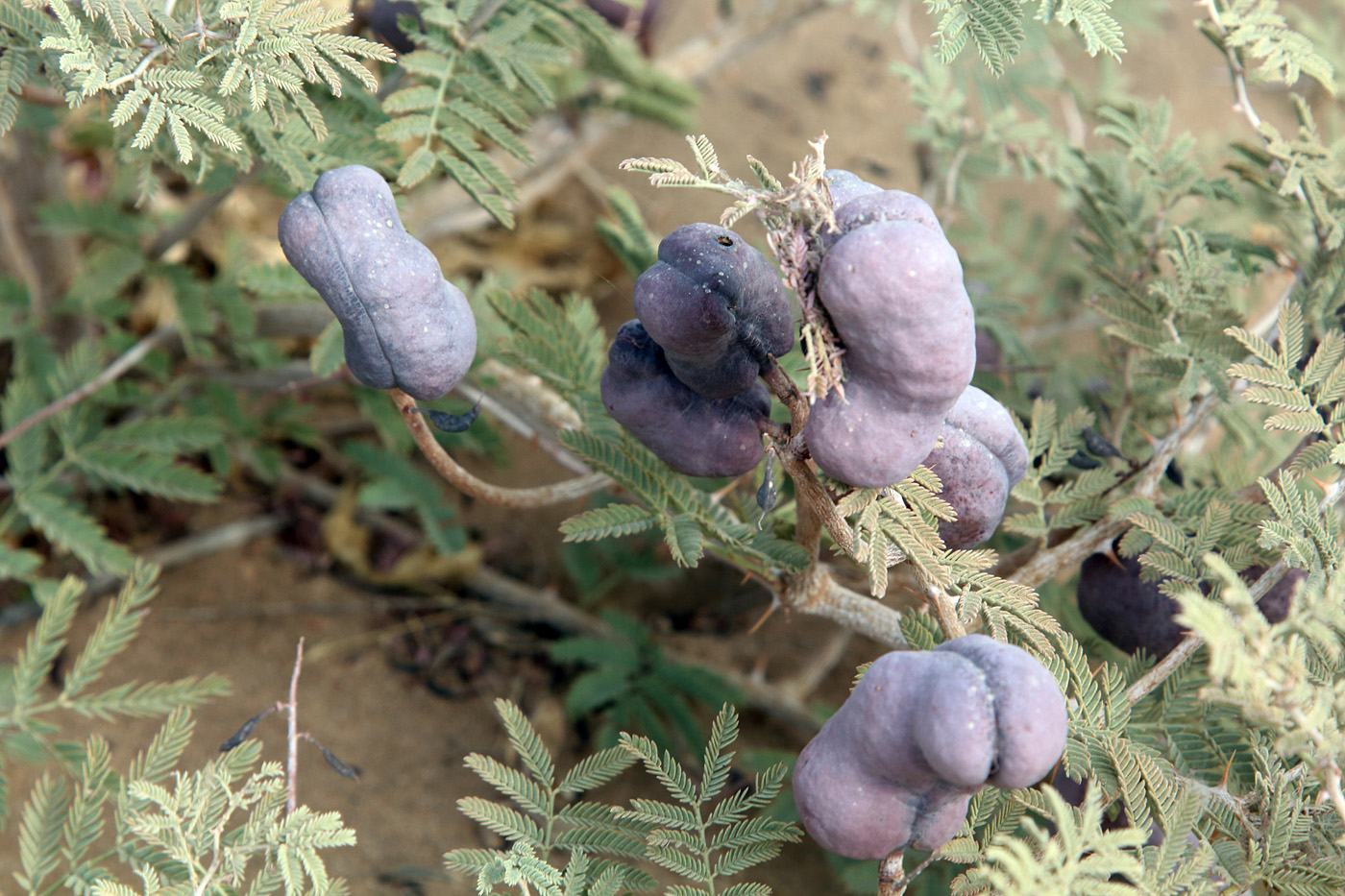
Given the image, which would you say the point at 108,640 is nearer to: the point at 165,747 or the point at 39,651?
the point at 39,651

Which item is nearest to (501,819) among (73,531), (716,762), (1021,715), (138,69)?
(716,762)

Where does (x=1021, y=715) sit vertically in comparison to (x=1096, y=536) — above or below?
above

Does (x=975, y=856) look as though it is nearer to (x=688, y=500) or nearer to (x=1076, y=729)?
(x=1076, y=729)

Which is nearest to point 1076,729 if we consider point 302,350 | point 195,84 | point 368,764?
point 195,84

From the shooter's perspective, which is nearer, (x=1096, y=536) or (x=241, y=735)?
(x=241, y=735)

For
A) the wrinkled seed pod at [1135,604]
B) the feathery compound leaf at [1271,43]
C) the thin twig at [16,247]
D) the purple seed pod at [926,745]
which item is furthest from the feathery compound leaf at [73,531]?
the feathery compound leaf at [1271,43]

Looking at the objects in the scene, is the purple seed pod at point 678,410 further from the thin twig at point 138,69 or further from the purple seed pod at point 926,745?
the thin twig at point 138,69

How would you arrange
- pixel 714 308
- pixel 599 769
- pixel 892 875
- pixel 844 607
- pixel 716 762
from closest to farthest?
pixel 714 308 → pixel 892 875 → pixel 716 762 → pixel 599 769 → pixel 844 607
